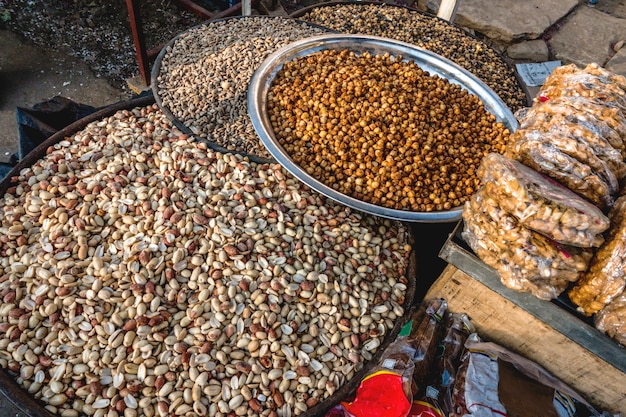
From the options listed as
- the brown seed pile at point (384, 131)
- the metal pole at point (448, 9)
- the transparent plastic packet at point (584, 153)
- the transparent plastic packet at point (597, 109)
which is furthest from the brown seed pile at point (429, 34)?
the transparent plastic packet at point (584, 153)

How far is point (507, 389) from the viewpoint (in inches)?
59.9

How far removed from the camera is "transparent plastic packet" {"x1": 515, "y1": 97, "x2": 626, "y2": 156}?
A: 4.81ft

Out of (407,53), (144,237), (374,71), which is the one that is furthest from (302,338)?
(407,53)

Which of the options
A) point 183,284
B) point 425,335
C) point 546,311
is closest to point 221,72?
point 183,284

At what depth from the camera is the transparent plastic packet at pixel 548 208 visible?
47.1 inches

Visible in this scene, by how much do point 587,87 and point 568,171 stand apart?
541mm

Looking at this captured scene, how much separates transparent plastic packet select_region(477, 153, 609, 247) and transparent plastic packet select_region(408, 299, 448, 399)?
63cm

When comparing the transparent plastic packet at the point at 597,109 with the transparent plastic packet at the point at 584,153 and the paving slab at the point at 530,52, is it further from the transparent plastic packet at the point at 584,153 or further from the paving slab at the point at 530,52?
the paving slab at the point at 530,52

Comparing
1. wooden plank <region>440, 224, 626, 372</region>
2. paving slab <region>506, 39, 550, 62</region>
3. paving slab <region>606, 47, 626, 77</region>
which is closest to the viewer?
wooden plank <region>440, 224, 626, 372</region>

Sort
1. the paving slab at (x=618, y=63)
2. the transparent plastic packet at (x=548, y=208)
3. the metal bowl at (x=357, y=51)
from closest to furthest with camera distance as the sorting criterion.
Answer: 1. the transparent plastic packet at (x=548, y=208)
2. the metal bowl at (x=357, y=51)
3. the paving slab at (x=618, y=63)

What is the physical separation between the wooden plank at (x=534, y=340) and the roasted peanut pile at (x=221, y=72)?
1.05m

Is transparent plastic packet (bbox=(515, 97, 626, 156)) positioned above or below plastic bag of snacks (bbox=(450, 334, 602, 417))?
above

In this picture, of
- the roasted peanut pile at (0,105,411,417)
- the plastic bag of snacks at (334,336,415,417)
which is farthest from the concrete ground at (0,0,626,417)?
the plastic bag of snacks at (334,336,415,417)

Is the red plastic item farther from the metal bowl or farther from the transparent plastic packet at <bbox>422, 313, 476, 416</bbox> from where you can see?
the metal bowl
